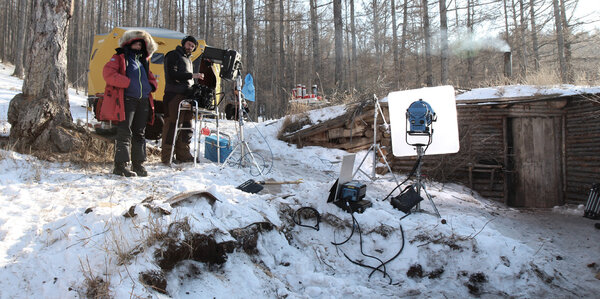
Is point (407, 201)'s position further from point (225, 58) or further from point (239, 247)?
point (225, 58)

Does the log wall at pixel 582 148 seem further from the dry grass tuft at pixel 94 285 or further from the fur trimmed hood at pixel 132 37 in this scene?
the dry grass tuft at pixel 94 285

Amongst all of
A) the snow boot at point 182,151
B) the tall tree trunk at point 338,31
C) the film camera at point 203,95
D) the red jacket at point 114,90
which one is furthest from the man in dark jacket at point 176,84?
the tall tree trunk at point 338,31

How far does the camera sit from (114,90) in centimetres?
412

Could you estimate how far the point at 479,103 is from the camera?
319 inches

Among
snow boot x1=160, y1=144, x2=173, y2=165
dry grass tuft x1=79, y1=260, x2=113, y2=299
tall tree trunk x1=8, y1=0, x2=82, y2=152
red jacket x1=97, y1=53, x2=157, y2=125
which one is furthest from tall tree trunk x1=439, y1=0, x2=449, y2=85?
dry grass tuft x1=79, y1=260, x2=113, y2=299

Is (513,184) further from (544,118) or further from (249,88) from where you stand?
(249,88)

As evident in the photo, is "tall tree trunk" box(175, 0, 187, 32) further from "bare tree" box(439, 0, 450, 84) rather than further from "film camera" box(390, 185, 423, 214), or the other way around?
"film camera" box(390, 185, 423, 214)

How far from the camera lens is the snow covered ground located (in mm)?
2270

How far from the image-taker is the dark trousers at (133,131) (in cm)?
421

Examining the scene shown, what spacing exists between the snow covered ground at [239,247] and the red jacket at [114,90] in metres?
0.77

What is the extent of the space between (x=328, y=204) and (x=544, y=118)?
21.8 ft

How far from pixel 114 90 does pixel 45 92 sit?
149 cm

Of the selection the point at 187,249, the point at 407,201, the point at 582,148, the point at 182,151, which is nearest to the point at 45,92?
the point at 182,151

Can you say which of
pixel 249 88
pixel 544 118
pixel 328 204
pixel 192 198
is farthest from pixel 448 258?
pixel 544 118
